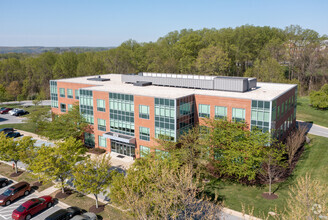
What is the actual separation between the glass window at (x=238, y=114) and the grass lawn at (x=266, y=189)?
9558 mm

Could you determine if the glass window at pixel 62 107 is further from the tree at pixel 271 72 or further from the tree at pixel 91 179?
the tree at pixel 271 72

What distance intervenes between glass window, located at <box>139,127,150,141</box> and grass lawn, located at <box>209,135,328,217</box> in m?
13.2

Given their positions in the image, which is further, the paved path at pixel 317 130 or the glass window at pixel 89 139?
the paved path at pixel 317 130

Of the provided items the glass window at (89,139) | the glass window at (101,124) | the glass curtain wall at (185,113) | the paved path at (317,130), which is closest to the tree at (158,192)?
the glass curtain wall at (185,113)

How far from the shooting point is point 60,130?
50719mm

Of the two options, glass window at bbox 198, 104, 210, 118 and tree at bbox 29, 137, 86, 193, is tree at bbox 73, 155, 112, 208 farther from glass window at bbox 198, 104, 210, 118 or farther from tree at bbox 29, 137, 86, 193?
glass window at bbox 198, 104, 210, 118

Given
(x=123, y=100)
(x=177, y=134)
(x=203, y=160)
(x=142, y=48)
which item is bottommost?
(x=203, y=160)

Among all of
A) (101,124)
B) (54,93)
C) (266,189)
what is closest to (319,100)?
(266,189)

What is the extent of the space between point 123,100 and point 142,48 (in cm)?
8385

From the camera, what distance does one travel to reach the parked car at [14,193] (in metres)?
33.8

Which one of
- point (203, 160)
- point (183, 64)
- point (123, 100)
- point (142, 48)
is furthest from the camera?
point (142, 48)

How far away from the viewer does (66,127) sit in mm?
50344

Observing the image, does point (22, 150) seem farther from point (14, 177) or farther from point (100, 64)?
point (100, 64)

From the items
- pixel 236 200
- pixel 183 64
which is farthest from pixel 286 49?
pixel 236 200
